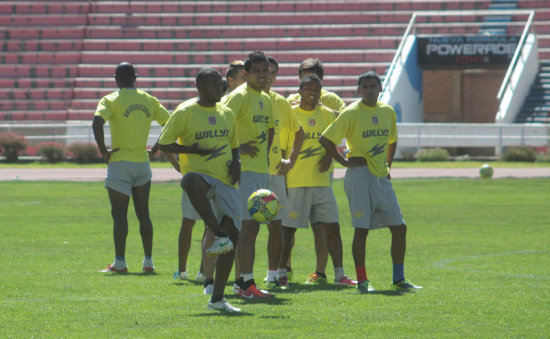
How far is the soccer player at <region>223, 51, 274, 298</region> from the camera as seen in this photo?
887 centimetres

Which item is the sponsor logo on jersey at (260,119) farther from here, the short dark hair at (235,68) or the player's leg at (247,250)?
the short dark hair at (235,68)

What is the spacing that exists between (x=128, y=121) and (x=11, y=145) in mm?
26291

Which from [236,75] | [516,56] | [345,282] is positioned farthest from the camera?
[516,56]

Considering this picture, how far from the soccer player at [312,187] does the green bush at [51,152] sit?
2685cm

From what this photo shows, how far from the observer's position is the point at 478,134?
35.8m

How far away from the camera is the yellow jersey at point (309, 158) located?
1004 cm

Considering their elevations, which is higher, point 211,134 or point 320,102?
point 320,102

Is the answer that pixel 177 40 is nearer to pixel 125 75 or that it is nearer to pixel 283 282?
pixel 125 75

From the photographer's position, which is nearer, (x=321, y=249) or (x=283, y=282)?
(x=283, y=282)

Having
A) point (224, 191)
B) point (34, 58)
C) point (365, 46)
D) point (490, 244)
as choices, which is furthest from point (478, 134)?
point (224, 191)

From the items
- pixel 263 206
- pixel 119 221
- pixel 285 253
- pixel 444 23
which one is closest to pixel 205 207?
pixel 263 206

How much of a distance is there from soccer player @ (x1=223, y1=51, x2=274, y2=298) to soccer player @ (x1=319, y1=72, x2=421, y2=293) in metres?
0.69

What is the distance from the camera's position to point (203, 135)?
7941 mm

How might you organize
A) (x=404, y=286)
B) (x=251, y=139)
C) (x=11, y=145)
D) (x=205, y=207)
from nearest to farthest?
(x=205, y=207)
(x=251, y=139)
(x=404, y=286)
(x=11, y=145)
